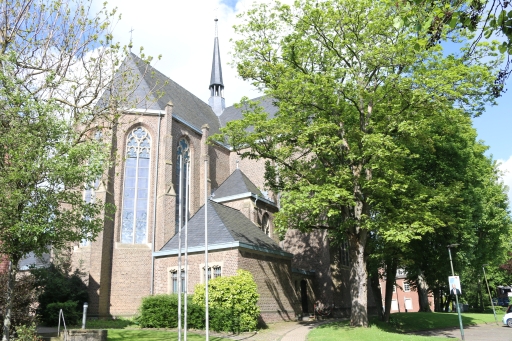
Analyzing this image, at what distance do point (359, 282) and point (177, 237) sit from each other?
419 inches

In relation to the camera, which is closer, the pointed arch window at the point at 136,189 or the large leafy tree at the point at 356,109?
the large leafy tree at the point at 356,109

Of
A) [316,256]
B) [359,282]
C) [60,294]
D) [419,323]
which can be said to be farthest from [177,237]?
[419,323]

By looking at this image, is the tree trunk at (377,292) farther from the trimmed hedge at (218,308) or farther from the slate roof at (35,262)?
the slate roof at (35,262)

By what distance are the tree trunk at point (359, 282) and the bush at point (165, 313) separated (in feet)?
21.2

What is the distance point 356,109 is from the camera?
19266mm

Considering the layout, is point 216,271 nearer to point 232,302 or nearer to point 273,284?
point 232,302

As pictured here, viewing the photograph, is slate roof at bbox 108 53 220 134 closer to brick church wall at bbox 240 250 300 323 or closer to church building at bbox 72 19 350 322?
church building at bbox 72 19 350 322

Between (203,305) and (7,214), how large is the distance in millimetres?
9315

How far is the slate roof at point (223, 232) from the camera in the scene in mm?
20484

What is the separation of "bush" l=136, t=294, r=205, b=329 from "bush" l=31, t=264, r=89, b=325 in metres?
3.61

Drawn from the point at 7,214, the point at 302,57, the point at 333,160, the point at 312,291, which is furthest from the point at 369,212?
the point at 7,214

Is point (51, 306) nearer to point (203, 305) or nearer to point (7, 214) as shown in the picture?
point (203, 305)

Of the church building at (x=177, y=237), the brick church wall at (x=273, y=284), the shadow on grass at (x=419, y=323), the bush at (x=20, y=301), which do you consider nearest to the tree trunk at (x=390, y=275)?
the shadow on grass at (x=419, y=323)

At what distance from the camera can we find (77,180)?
37.2 ft
